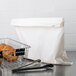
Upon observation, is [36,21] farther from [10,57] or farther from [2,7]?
[2,7]

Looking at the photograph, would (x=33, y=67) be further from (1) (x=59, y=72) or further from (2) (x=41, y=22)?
(2) (x=41, y=22)

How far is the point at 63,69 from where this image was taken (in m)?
1.04

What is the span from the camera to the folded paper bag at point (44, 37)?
1.08 meters

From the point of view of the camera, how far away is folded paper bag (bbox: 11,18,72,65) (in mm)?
1082

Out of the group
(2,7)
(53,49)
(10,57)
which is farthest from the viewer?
(2,7)

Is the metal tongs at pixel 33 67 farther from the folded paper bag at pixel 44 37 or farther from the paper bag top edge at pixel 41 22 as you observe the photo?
the paper bag top edge at pixel 41 22

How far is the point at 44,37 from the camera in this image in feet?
3.67

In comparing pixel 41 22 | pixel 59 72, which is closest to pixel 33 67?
pixel 59 72

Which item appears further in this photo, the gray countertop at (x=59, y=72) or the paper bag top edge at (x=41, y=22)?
the paper bag top edge at (x=41, y=22)

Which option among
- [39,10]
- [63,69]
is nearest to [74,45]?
[39,10]

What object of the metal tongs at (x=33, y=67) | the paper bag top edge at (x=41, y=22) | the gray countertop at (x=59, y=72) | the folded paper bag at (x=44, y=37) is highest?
the paper bag top edge at (x=41, y=22)

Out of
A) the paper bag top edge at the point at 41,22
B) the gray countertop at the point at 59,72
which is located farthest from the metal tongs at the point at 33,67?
the paper bag top edge at the point at 41,22

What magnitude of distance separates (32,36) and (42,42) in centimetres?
7

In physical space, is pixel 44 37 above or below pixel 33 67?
above
